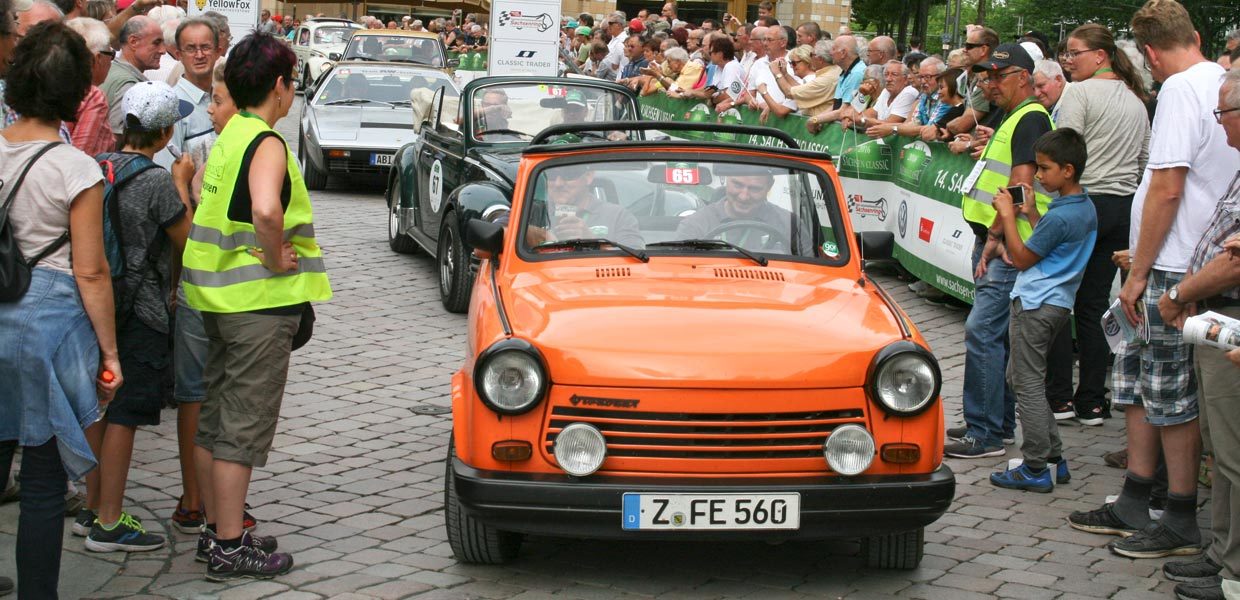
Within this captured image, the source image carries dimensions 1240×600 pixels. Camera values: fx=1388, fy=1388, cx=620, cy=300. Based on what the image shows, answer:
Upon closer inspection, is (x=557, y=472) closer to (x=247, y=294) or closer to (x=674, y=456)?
(x=674, y=456)

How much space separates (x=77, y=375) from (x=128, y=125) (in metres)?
1.30

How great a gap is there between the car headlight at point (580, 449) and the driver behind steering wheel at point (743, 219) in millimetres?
1462

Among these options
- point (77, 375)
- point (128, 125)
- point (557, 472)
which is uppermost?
point (128, 125)

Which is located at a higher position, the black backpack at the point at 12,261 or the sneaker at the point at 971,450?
the black backpack at the point at 12,261

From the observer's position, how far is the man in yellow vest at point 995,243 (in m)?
6.88

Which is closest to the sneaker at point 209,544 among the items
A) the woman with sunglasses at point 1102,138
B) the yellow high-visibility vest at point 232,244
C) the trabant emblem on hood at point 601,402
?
the yellow high-visibility vest at point 232,244

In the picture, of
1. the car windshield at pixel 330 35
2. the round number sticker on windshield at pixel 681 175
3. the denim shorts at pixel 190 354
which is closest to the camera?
the denim shorts at pixel 190 354

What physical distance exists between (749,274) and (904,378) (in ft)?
3.29

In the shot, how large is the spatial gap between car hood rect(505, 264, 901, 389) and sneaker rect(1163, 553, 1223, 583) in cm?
150

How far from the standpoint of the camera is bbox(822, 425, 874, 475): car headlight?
488cm

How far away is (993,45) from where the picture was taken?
30.7 ft

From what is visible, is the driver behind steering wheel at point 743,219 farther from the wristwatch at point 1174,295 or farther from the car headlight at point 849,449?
the wristwatch at point 1174,295

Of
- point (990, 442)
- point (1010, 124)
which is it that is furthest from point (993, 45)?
point (990, 442)

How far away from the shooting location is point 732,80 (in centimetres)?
1664
